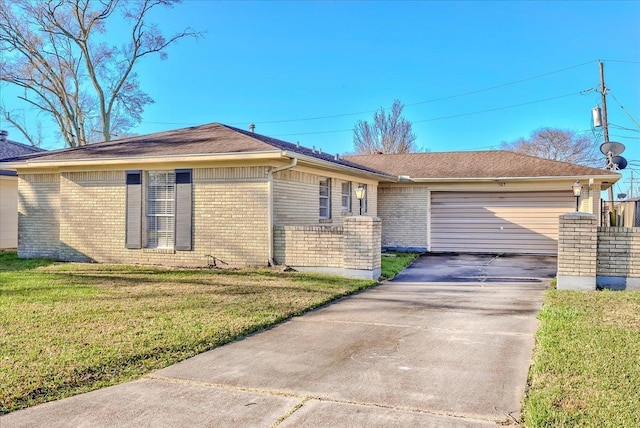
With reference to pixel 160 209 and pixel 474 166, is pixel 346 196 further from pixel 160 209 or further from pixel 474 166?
pixel 160 209

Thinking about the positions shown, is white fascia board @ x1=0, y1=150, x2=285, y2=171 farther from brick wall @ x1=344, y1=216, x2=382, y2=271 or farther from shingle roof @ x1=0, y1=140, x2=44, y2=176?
shingle roof @ x1=0, y1=140, x2=44, y2=176

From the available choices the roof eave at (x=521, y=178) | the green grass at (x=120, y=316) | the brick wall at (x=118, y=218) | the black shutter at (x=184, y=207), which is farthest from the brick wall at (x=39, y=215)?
the roof eave at (x=521, y=178)

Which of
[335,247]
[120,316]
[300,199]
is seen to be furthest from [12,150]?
[120,316]

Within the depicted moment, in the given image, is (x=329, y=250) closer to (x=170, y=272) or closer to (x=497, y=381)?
(x=170, y=272)

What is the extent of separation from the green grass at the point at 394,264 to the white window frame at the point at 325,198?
201cm

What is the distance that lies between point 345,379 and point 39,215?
11.8 metres

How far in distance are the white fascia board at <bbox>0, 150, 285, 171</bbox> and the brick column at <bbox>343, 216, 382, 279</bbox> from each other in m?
2.02

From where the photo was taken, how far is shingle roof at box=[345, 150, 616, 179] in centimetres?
1527

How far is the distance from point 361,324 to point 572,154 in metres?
35.7

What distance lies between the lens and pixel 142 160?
437 inches

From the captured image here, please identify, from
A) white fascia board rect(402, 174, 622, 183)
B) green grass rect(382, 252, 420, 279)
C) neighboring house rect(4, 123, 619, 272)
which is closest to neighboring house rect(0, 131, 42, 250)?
neighboring house rect(4, 123, 619, 272)

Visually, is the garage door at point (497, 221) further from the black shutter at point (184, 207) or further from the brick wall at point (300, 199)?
the black shutter at point (184, 207)

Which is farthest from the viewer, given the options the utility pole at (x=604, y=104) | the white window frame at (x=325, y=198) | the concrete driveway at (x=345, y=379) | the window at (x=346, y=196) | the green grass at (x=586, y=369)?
the utility pole at (x=604, y=104)

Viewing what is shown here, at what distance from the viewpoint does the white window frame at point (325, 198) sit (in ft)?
44.1
